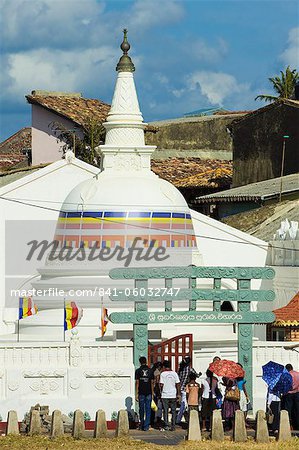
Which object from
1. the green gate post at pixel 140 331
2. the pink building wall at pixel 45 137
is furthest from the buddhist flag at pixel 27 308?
the pink building wall at pixel 45 137

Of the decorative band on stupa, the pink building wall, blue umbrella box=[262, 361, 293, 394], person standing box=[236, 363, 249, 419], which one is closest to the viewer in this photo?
blue umbrella box=[262, 361, 293, 394]

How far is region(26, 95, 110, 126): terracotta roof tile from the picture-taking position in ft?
225

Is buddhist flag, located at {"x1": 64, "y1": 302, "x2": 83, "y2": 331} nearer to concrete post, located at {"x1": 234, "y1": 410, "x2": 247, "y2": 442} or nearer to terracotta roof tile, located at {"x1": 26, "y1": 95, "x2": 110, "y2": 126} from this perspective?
concrete post, located at {"x1": 234, "y1": 410, "x2": 247, "y2": 442}

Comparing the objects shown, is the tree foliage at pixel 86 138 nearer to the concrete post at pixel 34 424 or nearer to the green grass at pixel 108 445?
the concrete post at pixel 34 424

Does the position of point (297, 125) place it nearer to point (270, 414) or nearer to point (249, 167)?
point (249, 167)

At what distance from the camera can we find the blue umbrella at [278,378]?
1136 inches

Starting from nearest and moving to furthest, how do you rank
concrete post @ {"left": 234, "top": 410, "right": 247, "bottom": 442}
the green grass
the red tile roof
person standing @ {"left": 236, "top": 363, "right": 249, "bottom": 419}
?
the green grass, concrete post @ {"left": 234, "top": 410, "right": 247, "bottom": 442}, person standing @ {"left": 236, "top": 363, "right": 249, "bottom": 419}, the red tile roof

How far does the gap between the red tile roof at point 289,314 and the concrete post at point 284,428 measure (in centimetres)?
1008

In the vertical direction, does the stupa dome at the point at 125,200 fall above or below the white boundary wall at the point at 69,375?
above

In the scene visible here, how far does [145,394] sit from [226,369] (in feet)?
6.26

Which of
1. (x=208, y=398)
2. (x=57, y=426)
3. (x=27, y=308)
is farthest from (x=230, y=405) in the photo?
(x=27, y=308)

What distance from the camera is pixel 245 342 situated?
3244cm

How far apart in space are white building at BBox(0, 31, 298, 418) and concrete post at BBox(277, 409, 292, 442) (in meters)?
5.68

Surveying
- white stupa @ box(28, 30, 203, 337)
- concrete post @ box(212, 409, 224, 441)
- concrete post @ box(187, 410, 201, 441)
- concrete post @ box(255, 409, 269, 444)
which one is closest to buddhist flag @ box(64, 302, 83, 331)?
white stupa @ box(28, 30, 203, 337)
